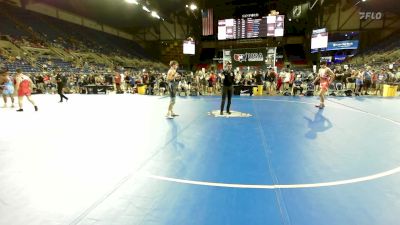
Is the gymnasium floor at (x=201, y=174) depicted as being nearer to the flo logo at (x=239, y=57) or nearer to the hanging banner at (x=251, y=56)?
the hanging banner at (x=251, y=56)

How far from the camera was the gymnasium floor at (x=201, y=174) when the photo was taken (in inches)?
126

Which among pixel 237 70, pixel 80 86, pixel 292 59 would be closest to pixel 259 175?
pixel 237 70

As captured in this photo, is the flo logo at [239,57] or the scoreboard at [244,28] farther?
the scoreboard at [244,28]

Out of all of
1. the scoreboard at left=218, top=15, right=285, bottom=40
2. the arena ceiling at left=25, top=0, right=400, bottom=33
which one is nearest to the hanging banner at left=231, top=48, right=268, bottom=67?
the scoreboard at left=218, top=15, right=285, bottom=40

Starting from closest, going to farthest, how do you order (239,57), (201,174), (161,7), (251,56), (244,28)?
(201,174) → (251,56) → (239,57) → (244,28) → (161,7)

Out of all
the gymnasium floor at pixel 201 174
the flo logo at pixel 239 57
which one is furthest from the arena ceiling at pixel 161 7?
the gymnasium floor at pixel 201 174

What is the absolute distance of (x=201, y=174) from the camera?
14.4ft

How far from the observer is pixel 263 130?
749 centimetres

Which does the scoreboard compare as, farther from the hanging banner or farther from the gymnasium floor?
the gymnasium floor

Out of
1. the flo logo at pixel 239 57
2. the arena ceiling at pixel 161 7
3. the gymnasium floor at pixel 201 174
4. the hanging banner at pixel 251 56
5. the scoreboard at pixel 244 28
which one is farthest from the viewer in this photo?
the arena ceiling at pixel 161 7

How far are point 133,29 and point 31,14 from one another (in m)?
18.5

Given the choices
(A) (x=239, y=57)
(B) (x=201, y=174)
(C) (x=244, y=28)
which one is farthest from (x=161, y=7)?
(B) (x=201, y=174)

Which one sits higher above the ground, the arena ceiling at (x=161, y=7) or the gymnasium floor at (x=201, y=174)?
the arena ceiling at (x=161, y=7)

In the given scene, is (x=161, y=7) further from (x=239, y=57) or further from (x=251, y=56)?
(x=251, y=56)
